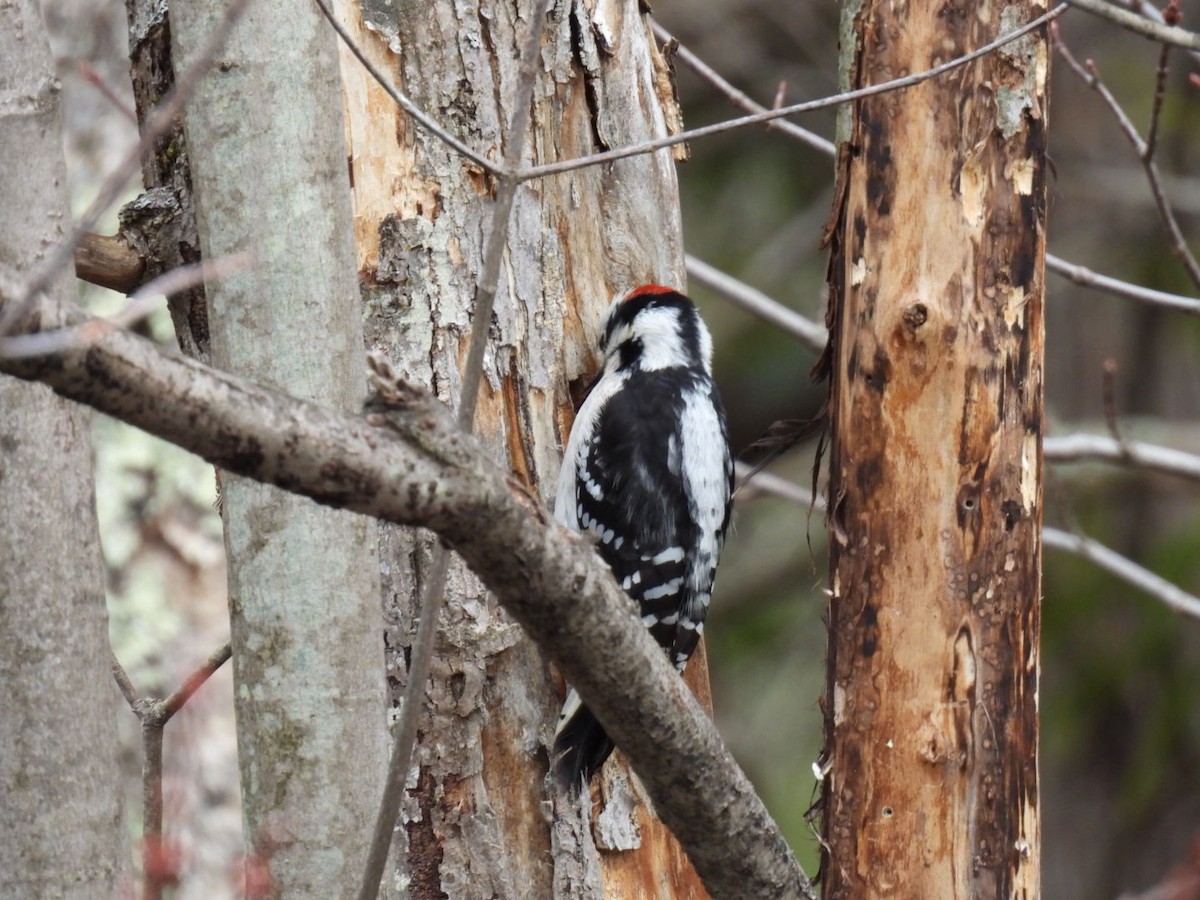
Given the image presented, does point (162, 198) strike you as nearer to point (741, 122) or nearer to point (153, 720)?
point (153, 720)

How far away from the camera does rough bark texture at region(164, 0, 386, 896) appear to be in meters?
1.88

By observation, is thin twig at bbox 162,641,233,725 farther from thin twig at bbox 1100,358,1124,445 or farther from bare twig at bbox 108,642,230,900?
thin twig at bbox 1100,358,1124,445

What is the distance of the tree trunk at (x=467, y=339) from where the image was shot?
258 centimetres

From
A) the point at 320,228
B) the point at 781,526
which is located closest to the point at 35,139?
the point at 320,228

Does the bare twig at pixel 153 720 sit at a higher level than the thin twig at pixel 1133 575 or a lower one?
lower

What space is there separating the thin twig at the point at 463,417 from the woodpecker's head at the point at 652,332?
1.46 meters

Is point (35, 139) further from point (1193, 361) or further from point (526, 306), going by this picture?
point (1193, 361)

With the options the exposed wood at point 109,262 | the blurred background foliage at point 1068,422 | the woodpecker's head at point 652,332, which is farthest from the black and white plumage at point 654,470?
the blurred background foliage at point 1068,422

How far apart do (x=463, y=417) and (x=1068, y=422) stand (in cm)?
662

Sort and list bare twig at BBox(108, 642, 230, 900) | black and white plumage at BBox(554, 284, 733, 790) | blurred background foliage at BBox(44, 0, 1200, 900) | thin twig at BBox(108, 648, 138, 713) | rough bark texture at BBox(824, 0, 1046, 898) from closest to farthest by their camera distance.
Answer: bare twig at BBox(108, 642, 230, 900) → thin twig at BBox(108, 648, 138, 713) → rough bark texture at BBox(824, 0, 1046, 898) → black and white plumage at BBox(554, 284, 733, 790) → blurred background foliage at BBox(44, 0, 1200, 900)

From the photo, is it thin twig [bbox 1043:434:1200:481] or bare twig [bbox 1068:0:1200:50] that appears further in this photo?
thin twig [bbox 1043:434:1200:481]

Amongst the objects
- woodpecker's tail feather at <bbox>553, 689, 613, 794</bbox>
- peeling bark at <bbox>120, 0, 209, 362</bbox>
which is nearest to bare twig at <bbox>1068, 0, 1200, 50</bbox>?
woodpecker's tail feather at <bbox>553, 689, 613, 794</bbox>

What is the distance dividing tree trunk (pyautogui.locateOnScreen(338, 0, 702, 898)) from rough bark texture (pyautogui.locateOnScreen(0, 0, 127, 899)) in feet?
2.55

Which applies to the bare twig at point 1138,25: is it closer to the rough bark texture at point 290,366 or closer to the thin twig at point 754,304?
the rough bark texture at point 290,366
